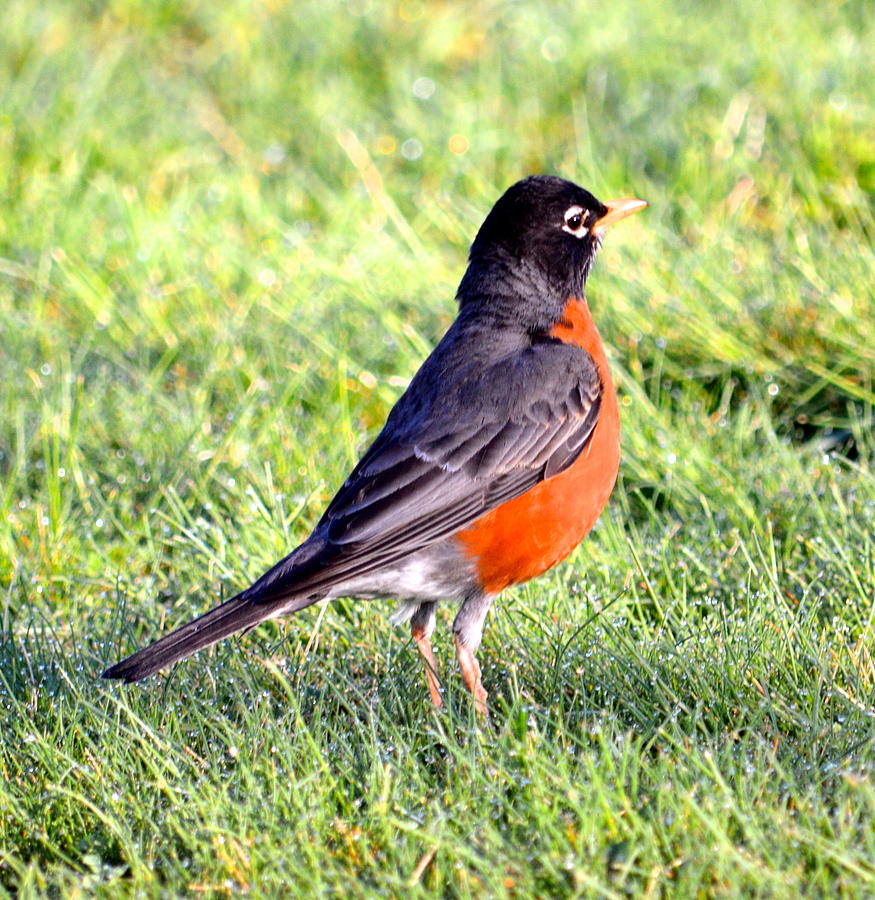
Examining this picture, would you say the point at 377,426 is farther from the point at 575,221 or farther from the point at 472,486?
the point at 472,486

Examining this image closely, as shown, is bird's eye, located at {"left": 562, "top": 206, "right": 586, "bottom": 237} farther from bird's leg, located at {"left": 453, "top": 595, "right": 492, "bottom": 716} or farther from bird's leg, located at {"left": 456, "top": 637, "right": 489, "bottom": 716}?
bird's leg, located at {"left": 456, "top": 637, "right": 489, "bottom": 716}

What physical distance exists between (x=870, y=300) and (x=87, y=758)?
12.5 feet

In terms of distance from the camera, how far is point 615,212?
5.14 m

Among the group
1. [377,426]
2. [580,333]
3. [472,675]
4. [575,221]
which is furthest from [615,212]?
[472,675]

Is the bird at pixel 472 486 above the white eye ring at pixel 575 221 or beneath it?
beneath

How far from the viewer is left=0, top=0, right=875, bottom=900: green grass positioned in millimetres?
3152

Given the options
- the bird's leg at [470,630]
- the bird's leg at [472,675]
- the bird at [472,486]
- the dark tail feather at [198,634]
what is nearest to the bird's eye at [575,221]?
the bird at [472,486]

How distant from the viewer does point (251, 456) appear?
5496mm

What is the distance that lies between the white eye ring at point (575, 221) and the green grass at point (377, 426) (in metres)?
0.90

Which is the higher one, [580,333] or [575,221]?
[575,221]

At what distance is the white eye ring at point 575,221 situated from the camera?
4934 mm

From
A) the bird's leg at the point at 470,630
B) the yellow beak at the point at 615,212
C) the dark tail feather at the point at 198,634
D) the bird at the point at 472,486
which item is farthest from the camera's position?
the yellow beak at the point at 615,212

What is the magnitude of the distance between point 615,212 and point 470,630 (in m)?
1.81

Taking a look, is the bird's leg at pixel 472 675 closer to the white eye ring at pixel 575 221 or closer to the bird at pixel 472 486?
the bird at pixel 472 486
